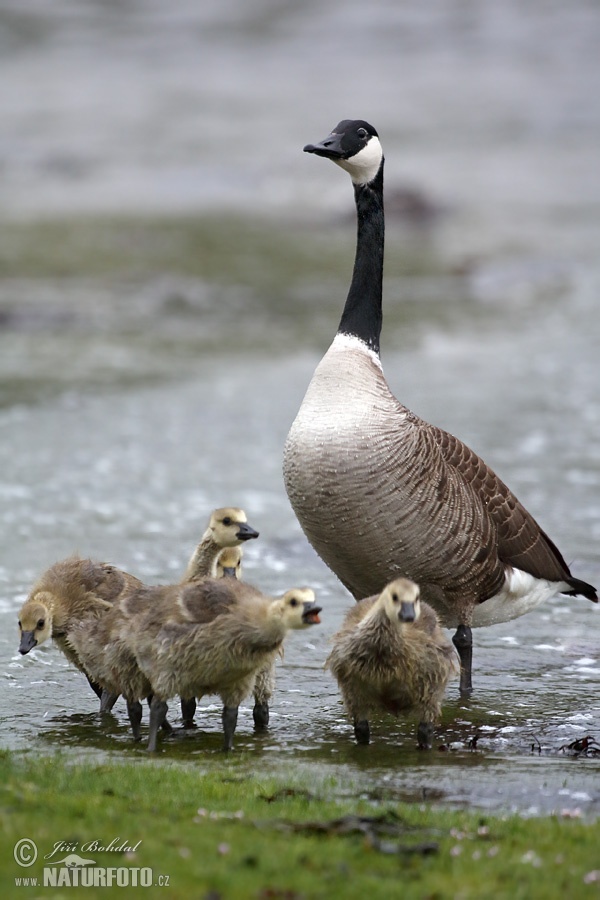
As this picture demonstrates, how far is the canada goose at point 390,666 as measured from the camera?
7.26 m

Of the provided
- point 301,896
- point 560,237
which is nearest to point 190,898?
point 301,896

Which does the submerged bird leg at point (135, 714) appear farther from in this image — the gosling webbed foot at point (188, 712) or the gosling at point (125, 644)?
the gosling webbed foot at point (188, 712)

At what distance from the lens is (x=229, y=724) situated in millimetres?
7406

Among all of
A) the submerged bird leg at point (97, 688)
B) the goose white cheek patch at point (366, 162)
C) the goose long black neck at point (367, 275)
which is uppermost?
the goose white cheek patch at point (366, 162)

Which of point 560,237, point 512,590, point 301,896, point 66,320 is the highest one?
point 560,237

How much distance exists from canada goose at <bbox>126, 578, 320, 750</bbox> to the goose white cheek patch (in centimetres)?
341

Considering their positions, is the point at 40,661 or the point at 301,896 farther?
the point at 40,661

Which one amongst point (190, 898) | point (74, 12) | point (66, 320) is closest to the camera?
point (190, 898)

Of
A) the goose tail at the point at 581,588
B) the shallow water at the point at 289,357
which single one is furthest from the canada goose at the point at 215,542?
the goose tail at the point at 581,588

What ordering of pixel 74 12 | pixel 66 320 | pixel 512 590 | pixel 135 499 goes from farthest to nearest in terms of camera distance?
1. pixel 74 12
2. pixel 66 320
3. pixel 135 499
4. pixel 512 590

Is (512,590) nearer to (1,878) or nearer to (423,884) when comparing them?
(423,884)

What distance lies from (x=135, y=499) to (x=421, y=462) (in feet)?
21.8

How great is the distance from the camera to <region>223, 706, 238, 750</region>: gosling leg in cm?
738

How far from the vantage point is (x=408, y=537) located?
857cm
